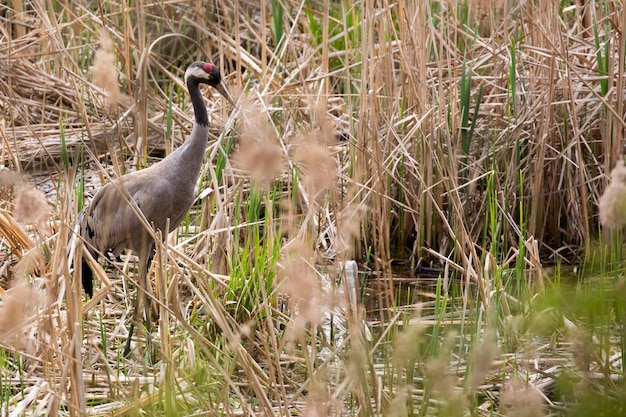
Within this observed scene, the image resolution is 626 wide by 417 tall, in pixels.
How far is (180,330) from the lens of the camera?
345 cm

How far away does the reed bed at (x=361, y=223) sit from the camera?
2529mm

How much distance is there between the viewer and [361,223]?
4.24 m

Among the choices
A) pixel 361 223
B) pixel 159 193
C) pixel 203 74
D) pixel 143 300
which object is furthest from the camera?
pixel 361 223

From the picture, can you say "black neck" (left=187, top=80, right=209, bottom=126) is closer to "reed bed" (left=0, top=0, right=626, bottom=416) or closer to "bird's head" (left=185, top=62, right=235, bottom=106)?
"bird's head" (left=185, top=62, right=235, bottom=106)

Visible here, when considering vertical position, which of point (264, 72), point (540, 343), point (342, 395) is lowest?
point (540, 343)

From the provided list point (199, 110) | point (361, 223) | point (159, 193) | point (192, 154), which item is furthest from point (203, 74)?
point (361, 223)

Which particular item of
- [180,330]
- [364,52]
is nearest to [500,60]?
[364,52]

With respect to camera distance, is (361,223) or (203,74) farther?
(361,223)

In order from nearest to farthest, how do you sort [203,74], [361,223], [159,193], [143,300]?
[143,300] < [159,193] < [203,74] < [361,223]

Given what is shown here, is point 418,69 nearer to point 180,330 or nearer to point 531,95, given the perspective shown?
point 531,95

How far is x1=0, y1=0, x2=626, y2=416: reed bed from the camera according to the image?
8.30ft

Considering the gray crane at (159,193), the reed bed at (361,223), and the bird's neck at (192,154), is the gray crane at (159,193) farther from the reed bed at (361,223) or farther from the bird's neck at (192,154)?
the reed bed at (361,223)

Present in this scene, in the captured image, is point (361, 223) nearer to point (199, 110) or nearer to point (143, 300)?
point (199, 110)

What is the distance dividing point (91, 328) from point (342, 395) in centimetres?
157
